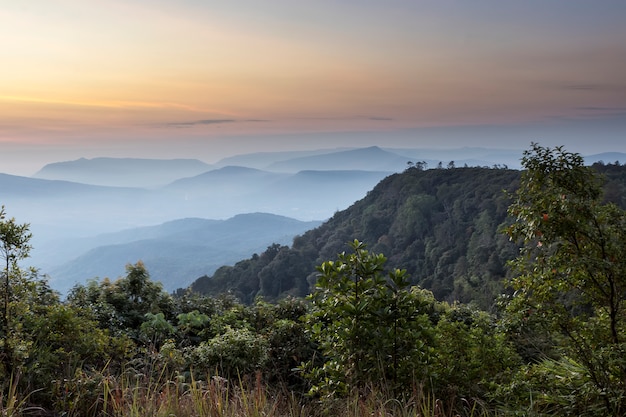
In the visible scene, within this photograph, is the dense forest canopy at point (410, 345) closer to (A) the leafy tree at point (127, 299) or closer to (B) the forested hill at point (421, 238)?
(A) the leafy tree at point (127, 299)

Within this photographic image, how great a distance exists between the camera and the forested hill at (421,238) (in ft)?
165

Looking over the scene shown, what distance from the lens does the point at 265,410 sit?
2885mm

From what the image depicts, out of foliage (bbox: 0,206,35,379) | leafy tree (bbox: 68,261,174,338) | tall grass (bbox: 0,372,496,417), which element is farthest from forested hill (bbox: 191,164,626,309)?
foliage (bbox: 0,206,35,379)

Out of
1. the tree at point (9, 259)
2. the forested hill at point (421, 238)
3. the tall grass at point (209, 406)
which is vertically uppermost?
the tree at point (9, 259)

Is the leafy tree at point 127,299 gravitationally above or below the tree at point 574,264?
below

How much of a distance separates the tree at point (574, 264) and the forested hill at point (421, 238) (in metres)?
40.3

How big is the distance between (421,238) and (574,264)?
64.8m

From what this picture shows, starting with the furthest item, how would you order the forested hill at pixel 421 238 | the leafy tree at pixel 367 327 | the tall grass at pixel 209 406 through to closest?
the forested hill at pixel 421 238 < the leafy tree at pixel 367 327 < the tall grass at pixel 209 406

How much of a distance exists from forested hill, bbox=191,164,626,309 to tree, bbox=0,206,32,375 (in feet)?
136

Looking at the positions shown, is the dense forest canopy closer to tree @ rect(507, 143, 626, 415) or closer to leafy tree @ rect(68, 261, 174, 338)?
tree @ rect(507, 143, 626, 415)

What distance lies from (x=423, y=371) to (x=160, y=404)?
1.96 metres

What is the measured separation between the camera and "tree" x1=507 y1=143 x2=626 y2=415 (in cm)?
311

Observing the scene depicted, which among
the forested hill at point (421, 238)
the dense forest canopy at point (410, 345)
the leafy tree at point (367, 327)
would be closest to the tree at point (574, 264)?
the dense forest canopy at point (410, 345)

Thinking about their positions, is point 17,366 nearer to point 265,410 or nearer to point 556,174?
point 265,410
